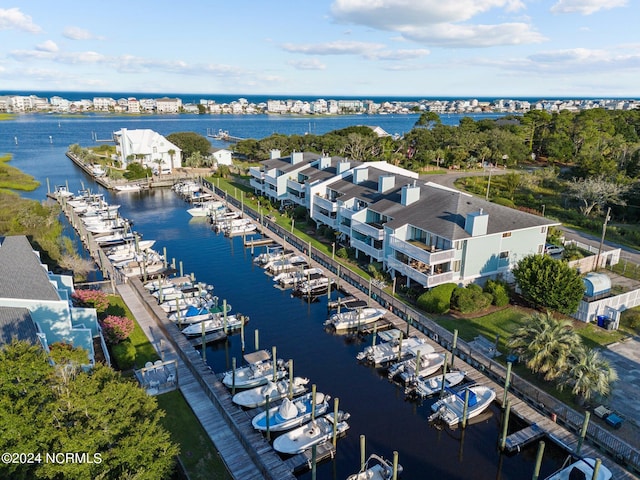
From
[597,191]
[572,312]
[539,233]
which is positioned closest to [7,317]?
[572,312]

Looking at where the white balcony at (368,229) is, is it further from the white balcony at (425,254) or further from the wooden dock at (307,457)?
the wooden dock at (307,457)

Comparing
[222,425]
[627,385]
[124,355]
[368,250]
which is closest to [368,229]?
[368,250]

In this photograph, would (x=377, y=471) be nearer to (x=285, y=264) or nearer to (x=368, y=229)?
(x=368, y=229)

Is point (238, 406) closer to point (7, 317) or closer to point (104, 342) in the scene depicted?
point (104, 342)

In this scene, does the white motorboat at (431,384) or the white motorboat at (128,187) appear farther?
the white motorboat at (128,187)

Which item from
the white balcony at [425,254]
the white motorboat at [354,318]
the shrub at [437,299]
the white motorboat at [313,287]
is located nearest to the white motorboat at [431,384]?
the shrub at [437,299]

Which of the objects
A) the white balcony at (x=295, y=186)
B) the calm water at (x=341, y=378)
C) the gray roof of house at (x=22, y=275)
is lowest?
the calm water at (x=341, y=378)

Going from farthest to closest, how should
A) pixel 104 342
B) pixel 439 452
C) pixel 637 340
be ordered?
pixel 637 340 → pixel 104 342 → pixel 439 452
